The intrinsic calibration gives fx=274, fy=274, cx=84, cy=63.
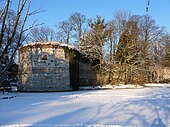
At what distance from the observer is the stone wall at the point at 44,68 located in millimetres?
21453

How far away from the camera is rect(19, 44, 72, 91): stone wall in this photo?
21.5 metres

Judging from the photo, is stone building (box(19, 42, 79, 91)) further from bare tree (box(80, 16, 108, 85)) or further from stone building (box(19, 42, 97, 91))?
bare tree (box(80, 16, 108, 85))

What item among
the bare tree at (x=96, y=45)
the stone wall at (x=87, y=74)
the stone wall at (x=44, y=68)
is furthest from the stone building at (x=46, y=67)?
the bare tree at (x=96, y=45)

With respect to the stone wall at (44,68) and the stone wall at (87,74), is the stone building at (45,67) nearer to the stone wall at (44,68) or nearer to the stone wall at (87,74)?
the stone wall at (44,68)

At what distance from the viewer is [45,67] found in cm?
2177

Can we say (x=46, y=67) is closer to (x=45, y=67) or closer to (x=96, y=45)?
(x=45, y=67)

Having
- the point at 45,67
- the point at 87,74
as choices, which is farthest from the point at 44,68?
the point at 87,74

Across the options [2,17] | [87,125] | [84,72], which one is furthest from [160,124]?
[84,72]

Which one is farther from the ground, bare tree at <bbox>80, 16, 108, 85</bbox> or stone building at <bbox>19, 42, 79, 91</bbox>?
bare tree at <bbox>80, 16, 108, 85</bbox>

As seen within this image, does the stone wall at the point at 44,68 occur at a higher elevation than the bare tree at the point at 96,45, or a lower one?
lower

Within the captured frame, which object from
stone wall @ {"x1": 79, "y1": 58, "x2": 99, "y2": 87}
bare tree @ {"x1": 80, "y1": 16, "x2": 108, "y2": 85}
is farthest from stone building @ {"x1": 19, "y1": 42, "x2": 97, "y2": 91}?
bare tree @ {"x1": 80, "y1": 16, "x2": 108, "y2": 85}

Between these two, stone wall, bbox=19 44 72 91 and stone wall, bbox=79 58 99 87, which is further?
stone wall, bbox=79 58 99 87

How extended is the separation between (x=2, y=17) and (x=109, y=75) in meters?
27.5

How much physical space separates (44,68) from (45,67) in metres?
0.11
